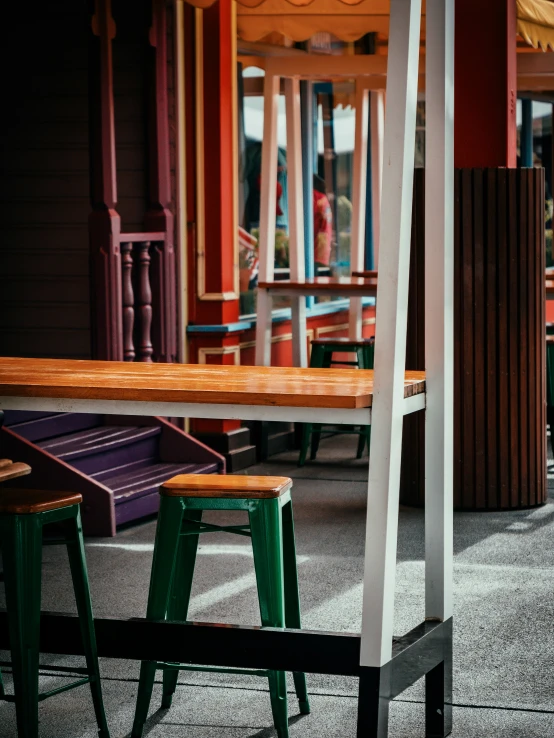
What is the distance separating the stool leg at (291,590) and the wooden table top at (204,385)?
1.48 feet

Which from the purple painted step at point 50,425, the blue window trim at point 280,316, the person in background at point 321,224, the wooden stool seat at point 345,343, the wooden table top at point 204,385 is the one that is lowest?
the purple painted step at point 50,425

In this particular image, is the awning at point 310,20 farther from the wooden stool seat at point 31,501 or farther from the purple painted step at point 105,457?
the wooden stool seat at point 31,501

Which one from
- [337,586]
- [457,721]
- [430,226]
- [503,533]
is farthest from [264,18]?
[457,721]

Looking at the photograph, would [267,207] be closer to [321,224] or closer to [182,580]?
[321,224]

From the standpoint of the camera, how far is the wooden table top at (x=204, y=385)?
303cm

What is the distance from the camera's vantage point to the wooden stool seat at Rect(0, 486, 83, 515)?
10.7ft

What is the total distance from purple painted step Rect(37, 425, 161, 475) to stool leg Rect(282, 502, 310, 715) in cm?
278

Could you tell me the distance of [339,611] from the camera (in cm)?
467

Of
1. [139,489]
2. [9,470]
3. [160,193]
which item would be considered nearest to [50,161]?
[160,193]

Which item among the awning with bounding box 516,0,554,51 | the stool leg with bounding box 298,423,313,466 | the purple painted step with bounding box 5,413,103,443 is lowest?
the stool leg with bounding box 298,423,313,466

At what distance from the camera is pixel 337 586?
5.05 metres

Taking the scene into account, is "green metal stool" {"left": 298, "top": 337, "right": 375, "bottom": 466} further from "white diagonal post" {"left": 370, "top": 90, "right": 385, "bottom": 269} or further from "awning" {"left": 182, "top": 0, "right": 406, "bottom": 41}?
"awning" {"left": 182, "top": 0, "right": 406, "bottom": 41}

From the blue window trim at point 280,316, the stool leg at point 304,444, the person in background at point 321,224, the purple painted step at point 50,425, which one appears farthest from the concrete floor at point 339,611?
the person in background at point 321,224

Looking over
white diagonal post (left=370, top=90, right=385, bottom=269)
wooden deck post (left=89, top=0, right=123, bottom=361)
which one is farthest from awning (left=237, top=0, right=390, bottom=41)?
wooden deck post (left=89, top=0, right=123, bottom=361)
